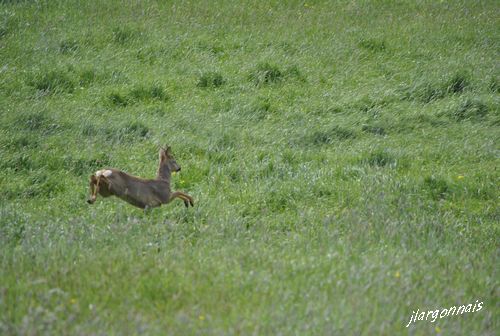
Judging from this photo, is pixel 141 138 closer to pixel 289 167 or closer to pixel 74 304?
pixel 289 167

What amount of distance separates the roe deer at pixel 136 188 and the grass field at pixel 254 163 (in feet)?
0.61

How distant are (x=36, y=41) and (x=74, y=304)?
31.6ft

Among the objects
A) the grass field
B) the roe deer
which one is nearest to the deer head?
the roe deer

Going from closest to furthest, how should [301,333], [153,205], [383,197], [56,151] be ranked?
[301,333] < [153,205] < [383,197] < [56,151]

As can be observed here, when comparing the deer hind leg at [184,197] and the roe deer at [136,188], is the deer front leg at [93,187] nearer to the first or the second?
the roe deer at [136,188]

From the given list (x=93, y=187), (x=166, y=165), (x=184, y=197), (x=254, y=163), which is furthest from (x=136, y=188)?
(x=254, y=163)

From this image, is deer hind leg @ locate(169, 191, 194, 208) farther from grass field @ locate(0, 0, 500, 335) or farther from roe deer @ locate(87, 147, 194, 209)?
grass field @ locate(0, 0, 500, 335)

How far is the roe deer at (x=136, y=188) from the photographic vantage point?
859 centimetres

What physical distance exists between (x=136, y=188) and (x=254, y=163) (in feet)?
8.04

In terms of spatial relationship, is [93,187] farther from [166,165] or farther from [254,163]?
[254,163]

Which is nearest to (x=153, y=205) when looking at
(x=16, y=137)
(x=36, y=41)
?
(x=16, y=137)

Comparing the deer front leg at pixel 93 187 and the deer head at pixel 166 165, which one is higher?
the deer front leg at pixel 93 187

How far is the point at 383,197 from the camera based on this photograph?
962 centimetres

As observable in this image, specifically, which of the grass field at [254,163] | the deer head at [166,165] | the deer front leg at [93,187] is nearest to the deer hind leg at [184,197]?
the grass field at [254,163]
